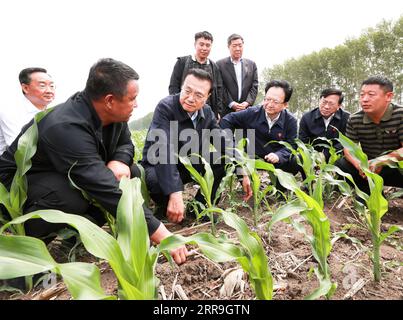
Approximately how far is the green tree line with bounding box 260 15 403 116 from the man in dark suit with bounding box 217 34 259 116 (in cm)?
1781

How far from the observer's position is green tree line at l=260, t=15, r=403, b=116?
20.4 meters

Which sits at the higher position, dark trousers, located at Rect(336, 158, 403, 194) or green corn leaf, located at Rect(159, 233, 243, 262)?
green corn leaf, located at Rect(159, 233, 243, 262)

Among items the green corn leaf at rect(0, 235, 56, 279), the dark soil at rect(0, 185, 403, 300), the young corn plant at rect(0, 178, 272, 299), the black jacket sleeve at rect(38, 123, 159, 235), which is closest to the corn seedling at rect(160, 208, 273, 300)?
the young corn plant at rect(0, 178, 272, 299)

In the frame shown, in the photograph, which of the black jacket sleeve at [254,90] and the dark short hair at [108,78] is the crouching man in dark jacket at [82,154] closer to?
the dark short hair at [108,78]

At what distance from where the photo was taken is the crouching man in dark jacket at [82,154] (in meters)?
1.54

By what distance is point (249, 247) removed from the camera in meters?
1.14

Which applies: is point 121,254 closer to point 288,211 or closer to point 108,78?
point 288,211

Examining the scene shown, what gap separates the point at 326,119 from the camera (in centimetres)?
376

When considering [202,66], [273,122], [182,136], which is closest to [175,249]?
[182,136]

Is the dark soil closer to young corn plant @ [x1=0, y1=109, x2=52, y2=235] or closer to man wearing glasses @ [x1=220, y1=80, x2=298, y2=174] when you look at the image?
young corn plant @ [x1=0, y1=109, x2=52, y2=235]

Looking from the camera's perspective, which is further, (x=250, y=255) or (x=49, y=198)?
(x=49, y=198)

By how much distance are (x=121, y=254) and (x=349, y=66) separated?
26.7 m
